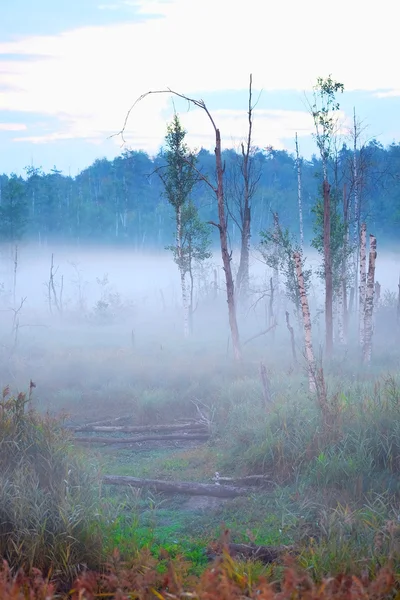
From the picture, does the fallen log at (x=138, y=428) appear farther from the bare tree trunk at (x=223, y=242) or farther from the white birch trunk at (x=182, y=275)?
the white birch trunk at (x=182, y=275)

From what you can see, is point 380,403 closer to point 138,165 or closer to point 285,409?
point 285,409

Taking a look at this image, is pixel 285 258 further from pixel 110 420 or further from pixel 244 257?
pixel 110 420

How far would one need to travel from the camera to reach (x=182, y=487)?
9242mm

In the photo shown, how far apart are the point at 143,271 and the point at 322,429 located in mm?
54392

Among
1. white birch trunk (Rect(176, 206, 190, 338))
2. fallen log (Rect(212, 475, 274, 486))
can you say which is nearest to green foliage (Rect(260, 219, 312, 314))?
white birch trunk (Rect(176, 206, 190, 338))

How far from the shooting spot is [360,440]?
28.7 feet

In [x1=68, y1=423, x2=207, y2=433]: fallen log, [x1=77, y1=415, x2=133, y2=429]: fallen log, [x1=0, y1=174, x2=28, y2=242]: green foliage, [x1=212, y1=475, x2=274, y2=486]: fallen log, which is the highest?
[x1=0, y1=174, x2=28, y2=242]: green foliage

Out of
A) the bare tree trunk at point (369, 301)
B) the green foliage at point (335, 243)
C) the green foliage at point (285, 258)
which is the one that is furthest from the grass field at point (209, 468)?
the green foliage at point (335, 243)

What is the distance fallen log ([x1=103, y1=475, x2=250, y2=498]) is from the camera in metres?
9.06

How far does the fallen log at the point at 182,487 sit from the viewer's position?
9.06 metres

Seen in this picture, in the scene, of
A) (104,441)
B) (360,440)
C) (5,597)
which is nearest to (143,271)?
(104,441)

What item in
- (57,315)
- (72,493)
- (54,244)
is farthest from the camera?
(54,244)

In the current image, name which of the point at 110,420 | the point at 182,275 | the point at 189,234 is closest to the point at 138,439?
Result: the point at 110,420

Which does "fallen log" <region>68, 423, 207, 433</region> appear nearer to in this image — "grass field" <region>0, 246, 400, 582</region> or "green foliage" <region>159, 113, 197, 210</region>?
"grass field" <region>0, 246, 400, 582</region>
